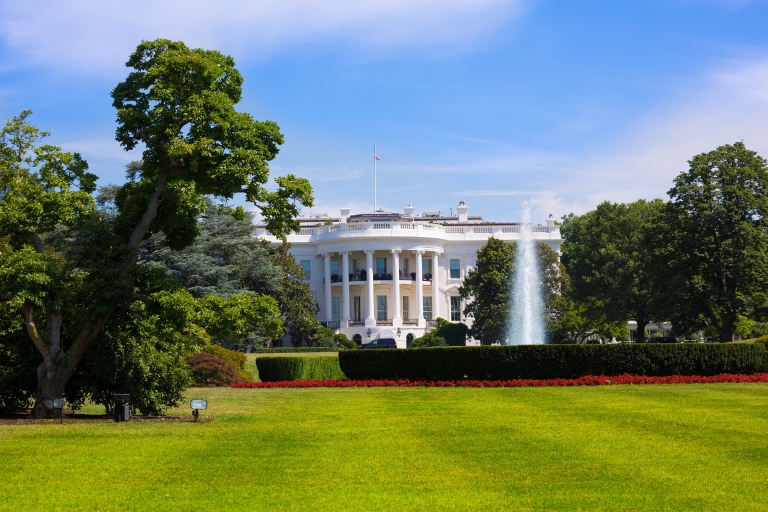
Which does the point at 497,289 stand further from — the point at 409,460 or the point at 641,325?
the point at 409,460

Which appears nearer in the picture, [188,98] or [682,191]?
[188,98]

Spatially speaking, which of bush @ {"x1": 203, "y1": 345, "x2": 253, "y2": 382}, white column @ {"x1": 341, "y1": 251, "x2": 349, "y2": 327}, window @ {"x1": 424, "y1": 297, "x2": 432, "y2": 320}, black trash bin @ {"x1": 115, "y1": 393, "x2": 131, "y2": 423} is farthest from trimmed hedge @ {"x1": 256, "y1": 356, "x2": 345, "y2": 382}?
window @ {"x1": 424, "y1": 297, "x2": 432, "y2": 320}

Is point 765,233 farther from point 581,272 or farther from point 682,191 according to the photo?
point 581,272

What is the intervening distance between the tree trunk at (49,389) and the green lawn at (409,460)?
1.65m

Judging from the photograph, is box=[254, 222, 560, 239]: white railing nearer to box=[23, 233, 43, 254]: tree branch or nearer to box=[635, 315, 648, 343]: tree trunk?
box=[635, 315, 648, 343]: tree trunk

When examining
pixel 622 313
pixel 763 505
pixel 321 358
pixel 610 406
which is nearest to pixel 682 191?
pixel 622 313

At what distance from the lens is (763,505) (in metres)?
→ 9.26

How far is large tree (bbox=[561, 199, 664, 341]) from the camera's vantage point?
60594 millimetres

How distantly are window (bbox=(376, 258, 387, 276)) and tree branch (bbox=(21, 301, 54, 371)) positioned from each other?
192ft

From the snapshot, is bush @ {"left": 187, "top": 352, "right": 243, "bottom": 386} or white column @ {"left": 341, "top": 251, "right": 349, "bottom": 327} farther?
white column @ {"left": 341, "top": 251, "right": 349, "bottom": 327}

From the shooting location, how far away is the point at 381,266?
76750 millimetres

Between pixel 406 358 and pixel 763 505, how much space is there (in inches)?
794

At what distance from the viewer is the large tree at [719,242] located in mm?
46469

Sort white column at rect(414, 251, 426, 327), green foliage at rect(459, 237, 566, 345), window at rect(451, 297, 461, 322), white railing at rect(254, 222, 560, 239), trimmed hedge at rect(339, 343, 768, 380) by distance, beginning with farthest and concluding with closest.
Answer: window at rect(451, 297, 461, 322)
white railing at rect(254, 222, 560, 239)
white column at rect(414, 251, 426, 327)
green foliage at rect(459, 237, 566, 345)
trimmed hedge at rect(339, 343, 768, 380)
